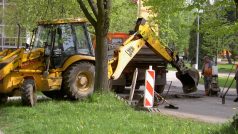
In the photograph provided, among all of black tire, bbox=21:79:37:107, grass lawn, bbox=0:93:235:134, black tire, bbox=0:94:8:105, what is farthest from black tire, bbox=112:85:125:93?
black tire, bbox=21:79:37:107

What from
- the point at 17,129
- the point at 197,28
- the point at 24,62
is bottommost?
the point at 17,129

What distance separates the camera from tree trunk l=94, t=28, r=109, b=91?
1536cm

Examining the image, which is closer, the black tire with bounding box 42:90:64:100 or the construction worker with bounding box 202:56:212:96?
the black tire with bounding box 42:90:64:100

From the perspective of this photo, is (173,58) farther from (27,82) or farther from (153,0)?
(27,82)

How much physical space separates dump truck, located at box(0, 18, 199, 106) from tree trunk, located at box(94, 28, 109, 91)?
651mm

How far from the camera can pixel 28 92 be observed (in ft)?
45.0

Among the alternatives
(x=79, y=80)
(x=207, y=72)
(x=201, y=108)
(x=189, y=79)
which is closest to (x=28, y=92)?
(x=79, y=80)

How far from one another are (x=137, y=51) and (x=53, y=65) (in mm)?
3985

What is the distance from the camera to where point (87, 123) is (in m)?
10.4

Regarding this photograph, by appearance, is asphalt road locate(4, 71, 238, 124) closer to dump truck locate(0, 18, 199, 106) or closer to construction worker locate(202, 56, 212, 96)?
construction worker locate(202, 56, 212, 96)

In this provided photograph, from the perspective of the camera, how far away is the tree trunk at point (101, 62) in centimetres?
1536

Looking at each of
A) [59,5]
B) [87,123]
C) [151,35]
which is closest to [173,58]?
[151,35]

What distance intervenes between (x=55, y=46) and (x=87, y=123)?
575cm

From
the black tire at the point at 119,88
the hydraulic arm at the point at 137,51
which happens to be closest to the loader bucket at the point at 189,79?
the hydraulic arm at the point at 137,51
